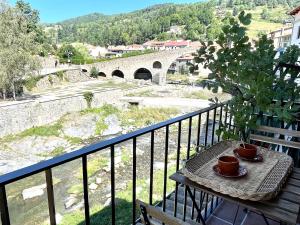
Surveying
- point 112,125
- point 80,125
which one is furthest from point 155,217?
point 112,125

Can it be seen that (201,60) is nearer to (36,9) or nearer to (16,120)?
(16,120)

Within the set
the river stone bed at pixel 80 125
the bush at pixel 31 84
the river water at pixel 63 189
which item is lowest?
the river water at pixel 63 189

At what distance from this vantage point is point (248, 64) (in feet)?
5.70

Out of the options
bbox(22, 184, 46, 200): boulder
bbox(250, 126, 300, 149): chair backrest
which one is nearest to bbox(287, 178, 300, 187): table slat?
bbox(250, 126, 300, 149): chair backrest

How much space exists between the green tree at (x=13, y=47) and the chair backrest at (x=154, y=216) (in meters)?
13.7

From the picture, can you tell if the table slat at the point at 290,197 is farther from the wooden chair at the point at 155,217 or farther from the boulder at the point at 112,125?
the boulder at the point at 112,125

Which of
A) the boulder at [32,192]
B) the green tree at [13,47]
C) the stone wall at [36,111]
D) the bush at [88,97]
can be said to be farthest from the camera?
the bush at [88,97]

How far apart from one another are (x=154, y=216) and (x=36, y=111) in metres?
13.6

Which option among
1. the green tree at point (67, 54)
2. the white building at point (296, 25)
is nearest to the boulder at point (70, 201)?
the white building at point (296, 25)

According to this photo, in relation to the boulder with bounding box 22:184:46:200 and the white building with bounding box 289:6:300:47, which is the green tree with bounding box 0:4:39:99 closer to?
the boulder with bounding box 22:184:46:200

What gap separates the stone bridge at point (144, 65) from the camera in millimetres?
26641

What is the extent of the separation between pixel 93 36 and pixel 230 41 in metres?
58.2

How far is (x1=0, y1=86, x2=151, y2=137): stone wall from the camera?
39.6 feet

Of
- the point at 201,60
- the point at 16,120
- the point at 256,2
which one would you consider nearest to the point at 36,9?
the point at 16,120
